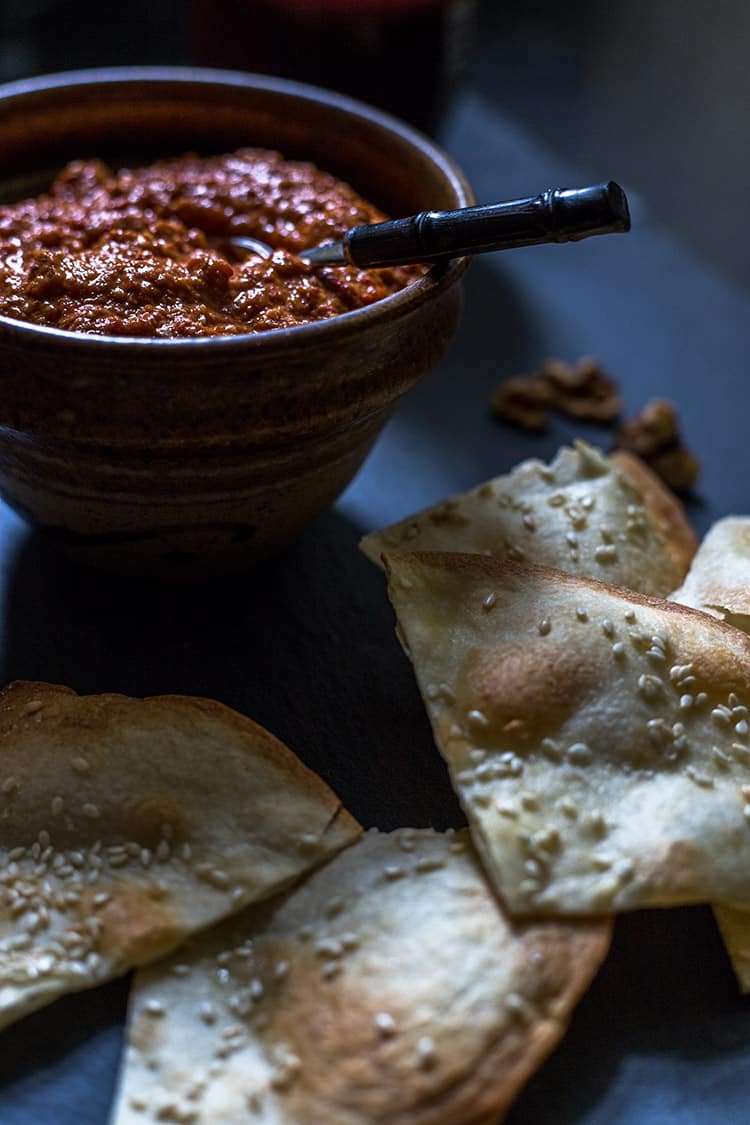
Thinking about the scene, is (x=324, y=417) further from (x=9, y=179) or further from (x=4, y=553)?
(x=9, y=179)

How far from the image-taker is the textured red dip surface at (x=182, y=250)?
182 cm

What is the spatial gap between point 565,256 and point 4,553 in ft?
6.57

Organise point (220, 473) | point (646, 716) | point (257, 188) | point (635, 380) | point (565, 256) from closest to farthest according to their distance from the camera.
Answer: point (646, 716)
point (220, 473)
point (257, 188)
point (635, 380)
point (565, 256)

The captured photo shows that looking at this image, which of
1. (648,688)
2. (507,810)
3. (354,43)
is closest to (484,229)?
(648,688)

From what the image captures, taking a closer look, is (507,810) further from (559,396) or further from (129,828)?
(559,396)

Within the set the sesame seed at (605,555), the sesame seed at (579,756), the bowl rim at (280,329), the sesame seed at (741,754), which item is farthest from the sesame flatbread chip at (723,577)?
the bowl rim at (280,329)

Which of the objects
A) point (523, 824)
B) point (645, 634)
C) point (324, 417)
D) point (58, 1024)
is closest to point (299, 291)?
point (324, 417)

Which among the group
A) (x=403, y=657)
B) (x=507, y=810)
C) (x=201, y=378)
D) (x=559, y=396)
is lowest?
(x=403, y=657)

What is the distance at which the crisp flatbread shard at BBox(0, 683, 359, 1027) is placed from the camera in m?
1.59

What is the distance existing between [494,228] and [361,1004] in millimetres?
1159

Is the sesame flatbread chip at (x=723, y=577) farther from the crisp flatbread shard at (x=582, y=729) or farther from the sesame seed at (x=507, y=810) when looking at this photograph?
the sesame seed at (x=507, y=810)

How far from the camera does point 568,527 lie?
2213 millimetres

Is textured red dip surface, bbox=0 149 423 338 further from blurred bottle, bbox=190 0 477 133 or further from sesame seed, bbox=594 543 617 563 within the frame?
blurred bottle, bbox=190 0 477 133

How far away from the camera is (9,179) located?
239cm
